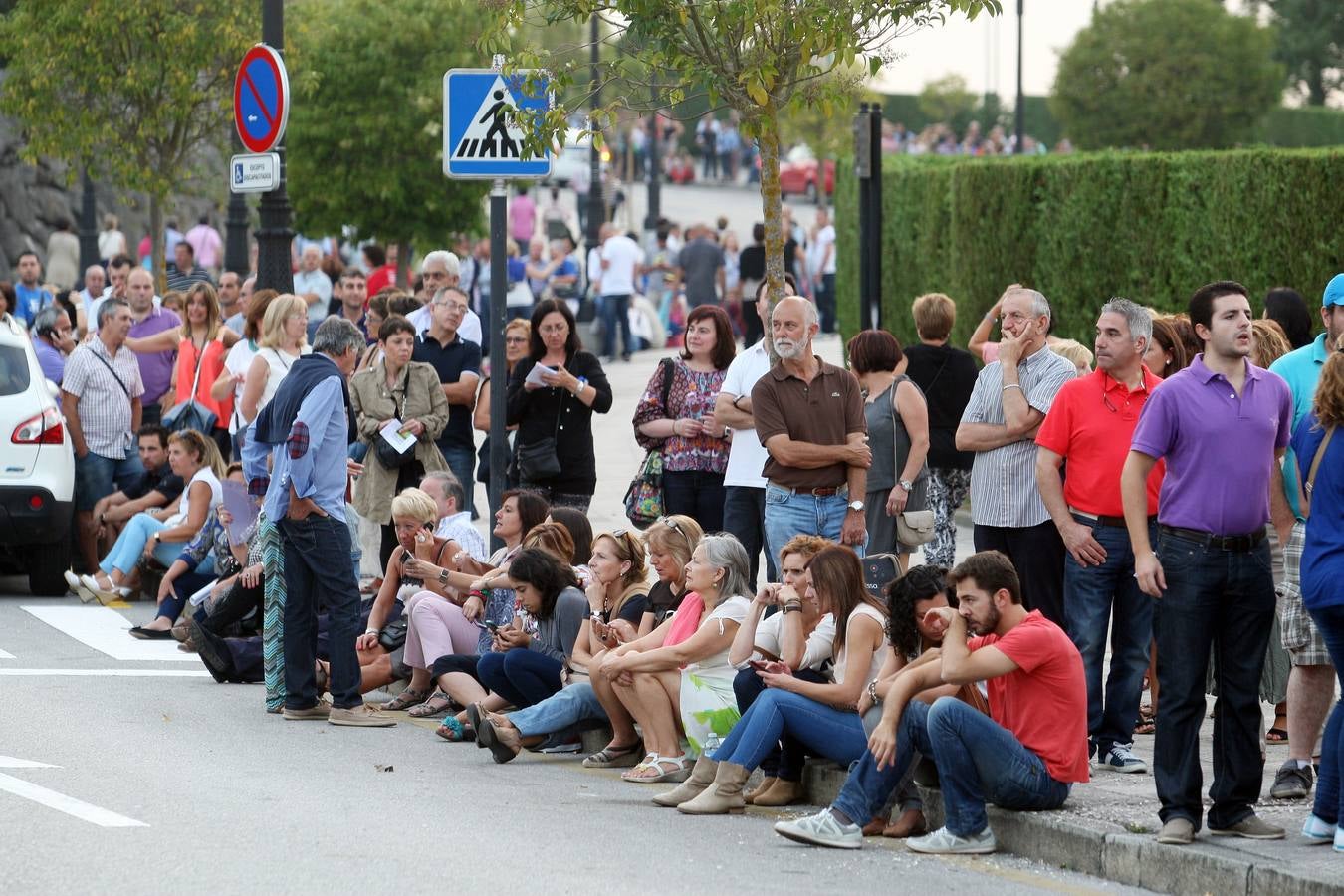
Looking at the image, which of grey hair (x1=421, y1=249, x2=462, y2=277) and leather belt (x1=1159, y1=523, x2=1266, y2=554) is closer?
leather belt (x1=1159, y1=523, x2=1266, y2=554)

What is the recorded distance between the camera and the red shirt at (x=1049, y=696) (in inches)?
307

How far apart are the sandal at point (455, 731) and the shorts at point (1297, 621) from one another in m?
3.85

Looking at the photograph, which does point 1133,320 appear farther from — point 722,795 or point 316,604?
point 316,604

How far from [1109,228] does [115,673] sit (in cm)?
843

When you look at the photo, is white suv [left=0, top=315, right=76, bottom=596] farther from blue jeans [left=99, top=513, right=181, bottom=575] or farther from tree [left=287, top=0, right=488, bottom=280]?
tree [left=287, top=0, right=488, bottom=280]

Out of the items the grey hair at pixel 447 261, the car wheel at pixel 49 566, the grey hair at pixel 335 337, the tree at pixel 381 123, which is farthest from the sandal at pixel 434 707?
the tree at pixel 381 123

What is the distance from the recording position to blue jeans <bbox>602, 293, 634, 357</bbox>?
1130 inches

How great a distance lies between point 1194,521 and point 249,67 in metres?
9.23

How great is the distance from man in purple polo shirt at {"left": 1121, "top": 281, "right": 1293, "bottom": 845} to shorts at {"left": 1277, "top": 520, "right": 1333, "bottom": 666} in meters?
0.56

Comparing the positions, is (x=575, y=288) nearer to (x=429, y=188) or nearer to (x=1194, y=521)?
(x=429, y=188)

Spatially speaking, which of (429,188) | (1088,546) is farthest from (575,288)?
(1088,546)

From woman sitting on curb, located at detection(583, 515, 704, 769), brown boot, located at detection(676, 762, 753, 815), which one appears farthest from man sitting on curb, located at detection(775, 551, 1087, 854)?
woman sitting on curb, located at detection(583, 515, 704, 769)

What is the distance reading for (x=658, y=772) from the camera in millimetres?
9203

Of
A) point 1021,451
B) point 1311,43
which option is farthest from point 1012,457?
point 1311,43
